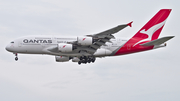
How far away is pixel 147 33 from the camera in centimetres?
5231

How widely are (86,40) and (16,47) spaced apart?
10771 mm

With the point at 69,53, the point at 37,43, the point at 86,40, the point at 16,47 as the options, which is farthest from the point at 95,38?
the point at 16,47

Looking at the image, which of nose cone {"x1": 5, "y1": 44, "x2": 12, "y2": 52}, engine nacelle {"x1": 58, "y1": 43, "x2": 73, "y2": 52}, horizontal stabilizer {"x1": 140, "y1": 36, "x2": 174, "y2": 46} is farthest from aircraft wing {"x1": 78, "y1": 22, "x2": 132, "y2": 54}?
nose cone {"x1": 5, "y1": 44, "x2": 12, "y2": 52}

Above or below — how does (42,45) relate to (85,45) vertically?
above

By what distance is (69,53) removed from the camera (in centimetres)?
4919

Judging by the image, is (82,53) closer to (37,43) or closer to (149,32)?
(37,43)

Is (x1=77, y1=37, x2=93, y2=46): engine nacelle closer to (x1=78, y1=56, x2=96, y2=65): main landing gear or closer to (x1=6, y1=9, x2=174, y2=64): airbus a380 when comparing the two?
(x1=6, y1=9, x2=174, y2=64): airbus a380

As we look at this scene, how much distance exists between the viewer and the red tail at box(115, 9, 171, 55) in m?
50.2

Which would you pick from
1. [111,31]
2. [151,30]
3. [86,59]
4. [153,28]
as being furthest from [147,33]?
[86,59]

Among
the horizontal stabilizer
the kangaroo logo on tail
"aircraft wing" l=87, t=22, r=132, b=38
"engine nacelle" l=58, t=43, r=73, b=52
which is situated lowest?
"engine nacelle" l=58, t=43, r=73, b=52

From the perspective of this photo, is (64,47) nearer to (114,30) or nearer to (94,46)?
(94,46)

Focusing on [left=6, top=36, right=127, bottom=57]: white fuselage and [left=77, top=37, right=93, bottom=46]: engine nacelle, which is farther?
[left=6, top=36, right=127, bottom=57]: white fuselage

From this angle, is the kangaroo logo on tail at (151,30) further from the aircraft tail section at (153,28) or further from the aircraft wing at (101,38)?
the aircraft wing at (101,38)

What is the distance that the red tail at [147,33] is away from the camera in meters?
50.2
